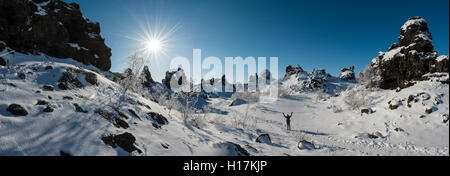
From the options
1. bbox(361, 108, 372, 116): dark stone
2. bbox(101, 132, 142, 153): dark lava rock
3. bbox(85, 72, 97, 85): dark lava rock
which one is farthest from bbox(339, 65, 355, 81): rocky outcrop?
bbox(101, 132, 142, 153): dark lava rock

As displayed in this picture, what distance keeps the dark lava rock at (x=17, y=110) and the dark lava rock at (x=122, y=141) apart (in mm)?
2142

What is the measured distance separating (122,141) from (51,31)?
23819 millimetres

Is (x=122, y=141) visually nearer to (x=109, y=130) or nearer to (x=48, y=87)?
(x=109, y=130)

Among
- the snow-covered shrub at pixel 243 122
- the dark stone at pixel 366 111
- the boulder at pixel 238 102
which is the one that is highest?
the dark stone at pixel 366 111

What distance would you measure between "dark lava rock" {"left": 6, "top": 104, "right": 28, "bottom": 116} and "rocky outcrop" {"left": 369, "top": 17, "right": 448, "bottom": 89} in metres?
30.6

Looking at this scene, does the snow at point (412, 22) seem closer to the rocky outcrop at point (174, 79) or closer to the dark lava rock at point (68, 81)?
the dark lava rock at point (68, 81)

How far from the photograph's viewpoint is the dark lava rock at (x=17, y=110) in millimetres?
4547

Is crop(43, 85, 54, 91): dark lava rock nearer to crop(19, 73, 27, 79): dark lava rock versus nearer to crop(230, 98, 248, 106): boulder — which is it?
crop(19, 73, 27, 79): dark lava rock

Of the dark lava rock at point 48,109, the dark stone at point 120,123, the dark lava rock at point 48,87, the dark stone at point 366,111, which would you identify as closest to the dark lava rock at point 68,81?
the dark lava rock at point 48,87
